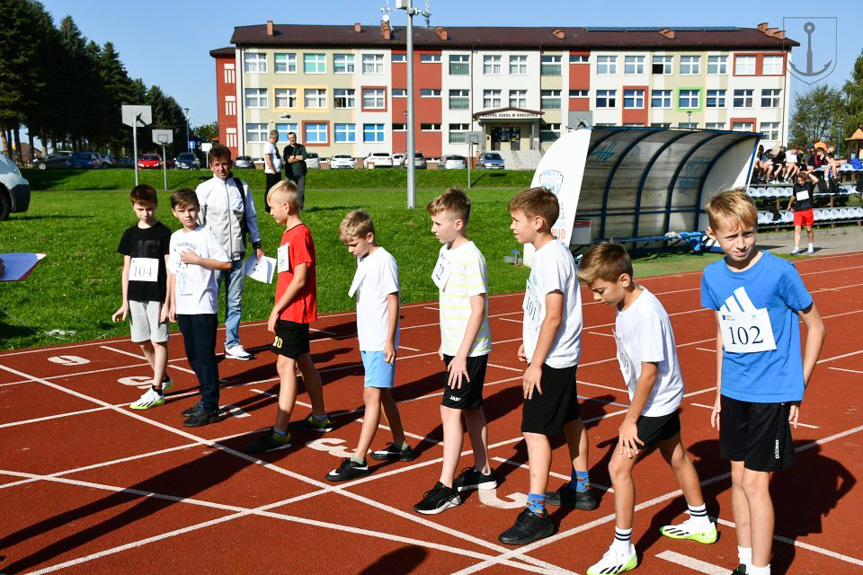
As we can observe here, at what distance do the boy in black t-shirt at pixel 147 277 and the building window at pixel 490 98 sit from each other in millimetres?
66195

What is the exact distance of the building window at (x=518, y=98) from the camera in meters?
71.6

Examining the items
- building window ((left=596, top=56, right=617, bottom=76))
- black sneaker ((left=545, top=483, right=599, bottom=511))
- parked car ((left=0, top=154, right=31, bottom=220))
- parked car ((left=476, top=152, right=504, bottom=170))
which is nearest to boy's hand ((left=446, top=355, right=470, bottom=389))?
black sneaker ((left=545, top=483, right=599, bottom=511))

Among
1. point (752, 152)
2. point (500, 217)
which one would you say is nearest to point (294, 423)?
point (500, 217)

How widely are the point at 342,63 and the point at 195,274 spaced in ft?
219

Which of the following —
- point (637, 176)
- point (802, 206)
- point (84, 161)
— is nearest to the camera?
point (802, 206)

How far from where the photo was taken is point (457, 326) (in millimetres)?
5023

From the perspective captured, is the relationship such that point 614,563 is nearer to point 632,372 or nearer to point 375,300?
point 632,372

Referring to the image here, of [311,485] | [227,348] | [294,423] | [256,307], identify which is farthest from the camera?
[256,307]

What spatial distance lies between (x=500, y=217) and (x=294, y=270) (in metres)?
15.7

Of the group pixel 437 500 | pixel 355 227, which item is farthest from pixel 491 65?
pixel 437 500

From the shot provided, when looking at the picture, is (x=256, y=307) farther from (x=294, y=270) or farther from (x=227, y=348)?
(x=294, y=270)

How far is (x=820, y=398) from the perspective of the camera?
7492 mm

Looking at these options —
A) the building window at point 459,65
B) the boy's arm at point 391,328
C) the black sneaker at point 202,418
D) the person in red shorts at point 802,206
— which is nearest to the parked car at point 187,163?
the building window at point 459,65

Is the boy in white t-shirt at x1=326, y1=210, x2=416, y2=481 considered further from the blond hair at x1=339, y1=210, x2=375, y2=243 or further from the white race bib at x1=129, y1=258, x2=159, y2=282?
the white race bib at x1=129, y1=258, x2=159, y2=282
